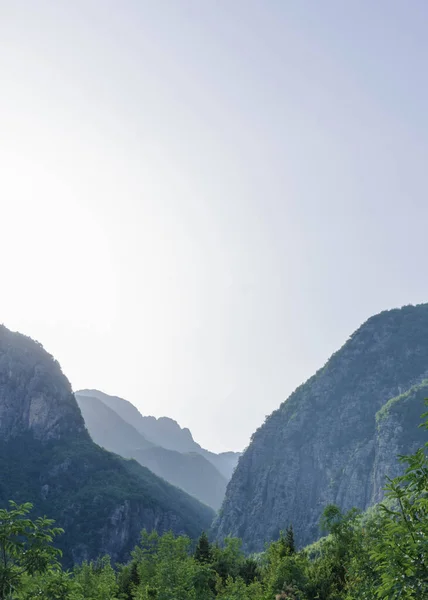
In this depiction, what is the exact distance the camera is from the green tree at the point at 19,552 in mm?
11883

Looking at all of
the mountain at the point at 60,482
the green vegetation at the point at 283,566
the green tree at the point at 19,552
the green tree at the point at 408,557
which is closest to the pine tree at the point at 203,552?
the green vegetation at the point at 283,566

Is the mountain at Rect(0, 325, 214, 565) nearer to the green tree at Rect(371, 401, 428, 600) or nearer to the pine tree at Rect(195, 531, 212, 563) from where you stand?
the pine tree at Rect(195, 531, 212, 563)

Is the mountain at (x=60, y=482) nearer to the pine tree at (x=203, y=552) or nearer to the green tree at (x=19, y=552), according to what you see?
the pine tree at (x=203, y=552)

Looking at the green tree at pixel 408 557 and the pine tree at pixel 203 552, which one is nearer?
the green tree at pixel 408 557

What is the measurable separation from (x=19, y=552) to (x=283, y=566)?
35616 mm

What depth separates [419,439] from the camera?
564 feet

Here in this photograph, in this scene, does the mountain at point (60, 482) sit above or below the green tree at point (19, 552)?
below

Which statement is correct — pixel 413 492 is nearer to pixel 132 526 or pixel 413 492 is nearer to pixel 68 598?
pixel 68 598

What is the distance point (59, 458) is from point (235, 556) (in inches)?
5716

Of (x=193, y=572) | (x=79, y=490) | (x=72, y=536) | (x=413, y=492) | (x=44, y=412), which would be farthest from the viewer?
(x=44, y=412)

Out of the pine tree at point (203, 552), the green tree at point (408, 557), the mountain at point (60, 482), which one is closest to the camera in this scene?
the green tree at point (408, 557)

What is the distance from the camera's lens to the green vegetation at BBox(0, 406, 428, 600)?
10320 millimetres

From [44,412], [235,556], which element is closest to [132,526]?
[44,412]

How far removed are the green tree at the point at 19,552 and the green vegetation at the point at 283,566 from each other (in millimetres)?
23
